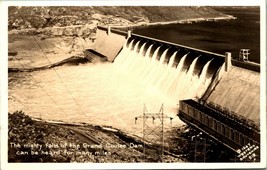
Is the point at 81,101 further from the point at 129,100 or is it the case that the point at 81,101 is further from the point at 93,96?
the point at 129,100

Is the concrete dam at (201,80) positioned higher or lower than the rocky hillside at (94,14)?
lower

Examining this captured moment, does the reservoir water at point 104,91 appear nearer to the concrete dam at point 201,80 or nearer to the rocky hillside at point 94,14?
the concrete dam at point 201,80

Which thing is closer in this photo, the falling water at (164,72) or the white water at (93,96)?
the white water at (93,96)

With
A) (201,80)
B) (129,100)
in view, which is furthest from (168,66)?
(129,100)

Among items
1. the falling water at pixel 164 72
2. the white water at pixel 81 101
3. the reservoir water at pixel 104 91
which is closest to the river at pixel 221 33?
the reservoir water at pixel 104 91

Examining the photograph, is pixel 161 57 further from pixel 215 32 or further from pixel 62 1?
pixel 62 1

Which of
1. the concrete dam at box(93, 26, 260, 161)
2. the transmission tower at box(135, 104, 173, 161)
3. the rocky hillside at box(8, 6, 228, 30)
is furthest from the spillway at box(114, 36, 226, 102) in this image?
the rocky hillside at box(8, 6, 228, 30)

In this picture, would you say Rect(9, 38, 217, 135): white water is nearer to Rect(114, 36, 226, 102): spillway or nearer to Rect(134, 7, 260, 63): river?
Rect(114, 36, 226, 102): spillway

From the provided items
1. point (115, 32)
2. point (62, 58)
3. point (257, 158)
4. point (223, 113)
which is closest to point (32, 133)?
point (62, 58)
